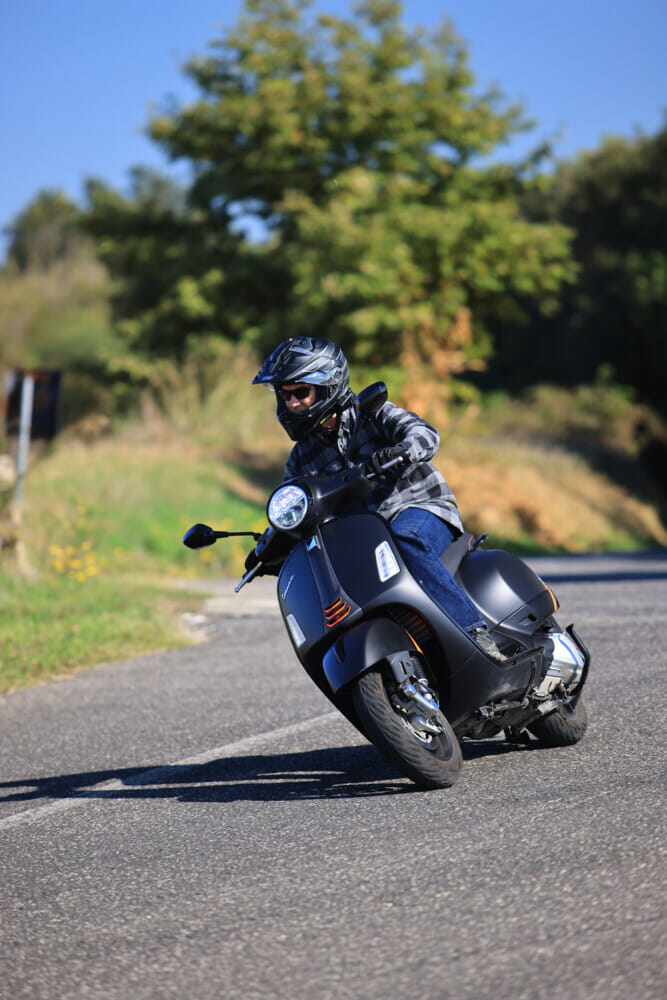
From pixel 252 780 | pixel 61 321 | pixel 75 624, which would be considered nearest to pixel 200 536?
pixel 252 780

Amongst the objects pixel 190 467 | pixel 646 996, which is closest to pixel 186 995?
pixel 646 996

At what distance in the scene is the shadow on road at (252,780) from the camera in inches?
193

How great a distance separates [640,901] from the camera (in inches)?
129

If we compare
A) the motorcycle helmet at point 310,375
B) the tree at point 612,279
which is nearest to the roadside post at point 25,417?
the motorcycle helmet at point 310,375

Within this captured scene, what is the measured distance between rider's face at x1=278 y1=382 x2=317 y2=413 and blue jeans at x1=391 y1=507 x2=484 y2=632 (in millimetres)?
600

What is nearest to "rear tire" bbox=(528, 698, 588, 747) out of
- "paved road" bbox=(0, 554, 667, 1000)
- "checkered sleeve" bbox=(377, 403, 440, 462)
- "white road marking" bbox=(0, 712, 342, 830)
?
"paved road" bbox=(0, 554, 667, 1000)

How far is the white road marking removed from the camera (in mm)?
4938

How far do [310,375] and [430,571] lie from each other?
914 millimetres

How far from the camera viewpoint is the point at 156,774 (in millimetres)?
5520

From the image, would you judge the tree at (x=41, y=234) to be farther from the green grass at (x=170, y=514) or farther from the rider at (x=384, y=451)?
the rider at (x=384, y=451)

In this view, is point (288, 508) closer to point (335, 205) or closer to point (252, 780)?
point (252, 780)

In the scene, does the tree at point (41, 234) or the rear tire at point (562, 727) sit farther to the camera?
the tree at point (41, 234)

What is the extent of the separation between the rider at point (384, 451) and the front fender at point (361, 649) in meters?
0.27

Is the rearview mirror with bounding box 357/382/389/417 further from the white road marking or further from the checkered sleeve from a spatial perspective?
the white road marking
